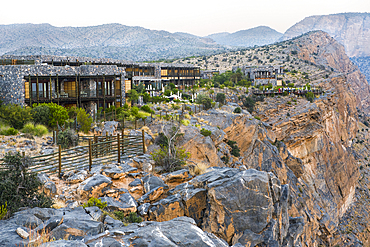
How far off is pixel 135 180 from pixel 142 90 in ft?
119

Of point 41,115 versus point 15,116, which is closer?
point 15,116

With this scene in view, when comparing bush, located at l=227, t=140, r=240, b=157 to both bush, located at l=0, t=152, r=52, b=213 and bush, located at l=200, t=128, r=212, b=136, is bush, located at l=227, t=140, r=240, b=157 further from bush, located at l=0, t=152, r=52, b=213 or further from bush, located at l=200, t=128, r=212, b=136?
bush, located at l=0, t=152, r=52, b=213

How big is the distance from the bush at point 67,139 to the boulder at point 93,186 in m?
7.62

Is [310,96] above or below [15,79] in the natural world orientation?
below

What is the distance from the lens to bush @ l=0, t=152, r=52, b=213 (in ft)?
31.6

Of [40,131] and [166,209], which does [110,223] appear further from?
[40,131]

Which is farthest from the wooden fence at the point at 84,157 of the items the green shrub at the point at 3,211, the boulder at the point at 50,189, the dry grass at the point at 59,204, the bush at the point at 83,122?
the bush at the point at 83,122

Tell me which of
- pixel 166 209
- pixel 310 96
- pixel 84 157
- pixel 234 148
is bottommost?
pixel 234 148

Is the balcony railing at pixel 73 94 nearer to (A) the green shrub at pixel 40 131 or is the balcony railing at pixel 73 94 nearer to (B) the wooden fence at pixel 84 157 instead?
(A) the green shrub at pixel 40 131

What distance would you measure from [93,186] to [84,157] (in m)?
3.69

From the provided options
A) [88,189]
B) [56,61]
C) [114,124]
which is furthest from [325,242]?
[56,61]

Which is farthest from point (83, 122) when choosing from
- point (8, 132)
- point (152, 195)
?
point (152, 195)

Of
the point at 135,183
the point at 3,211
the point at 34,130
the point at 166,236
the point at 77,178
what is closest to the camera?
the point at 166,236

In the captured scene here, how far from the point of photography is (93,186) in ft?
44.9
